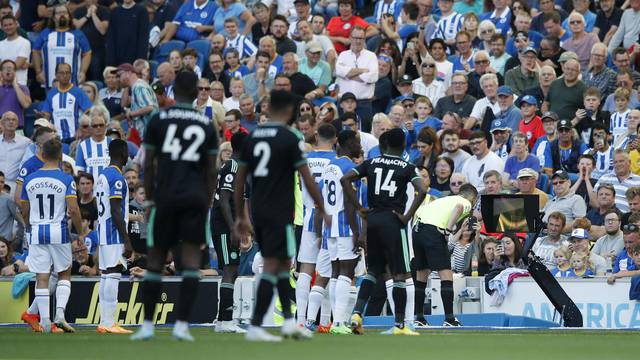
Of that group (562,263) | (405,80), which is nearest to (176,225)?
(562,263)

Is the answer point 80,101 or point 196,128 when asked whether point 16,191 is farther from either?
point 196,128

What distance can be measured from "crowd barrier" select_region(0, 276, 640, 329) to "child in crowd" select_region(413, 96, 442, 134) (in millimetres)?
4789

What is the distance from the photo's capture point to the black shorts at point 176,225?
11.5 metres

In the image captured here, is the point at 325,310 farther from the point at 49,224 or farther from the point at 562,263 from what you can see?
the point at 562,263

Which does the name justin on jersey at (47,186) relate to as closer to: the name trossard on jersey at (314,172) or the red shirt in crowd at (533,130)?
the name trossard on jersey at (314,172)

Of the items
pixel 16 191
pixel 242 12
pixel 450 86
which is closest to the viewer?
pixel 16 191

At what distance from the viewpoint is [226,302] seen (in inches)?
623

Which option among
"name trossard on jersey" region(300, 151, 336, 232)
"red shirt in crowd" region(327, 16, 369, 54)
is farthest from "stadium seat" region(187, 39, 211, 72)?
"name trossard on jersey" region(300, 151, 336, 232)

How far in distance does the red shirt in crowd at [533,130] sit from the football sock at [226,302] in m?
7.99

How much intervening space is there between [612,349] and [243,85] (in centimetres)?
1371

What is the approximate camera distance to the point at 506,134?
22.2 m

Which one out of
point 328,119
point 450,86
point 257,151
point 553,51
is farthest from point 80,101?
point 257,151

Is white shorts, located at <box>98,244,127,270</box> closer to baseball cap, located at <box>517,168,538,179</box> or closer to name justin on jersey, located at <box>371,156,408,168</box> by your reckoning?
name justin on jersey, located at <box>371,156,408,168</box>

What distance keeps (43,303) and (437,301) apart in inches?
228
